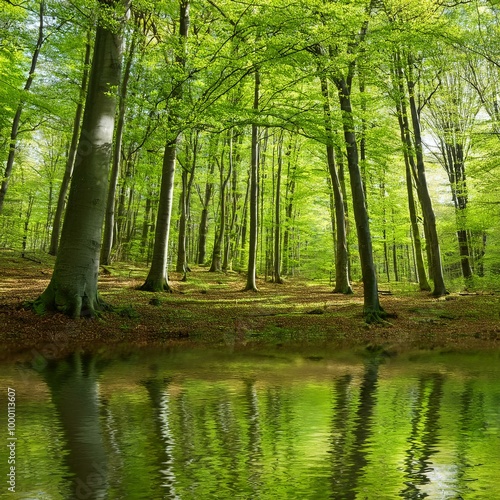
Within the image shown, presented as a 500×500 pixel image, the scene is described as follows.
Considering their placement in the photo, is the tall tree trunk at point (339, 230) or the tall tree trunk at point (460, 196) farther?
the tall tree trunk at point (460, 196)

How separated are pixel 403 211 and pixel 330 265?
6941mm

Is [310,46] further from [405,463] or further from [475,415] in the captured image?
[405,463]

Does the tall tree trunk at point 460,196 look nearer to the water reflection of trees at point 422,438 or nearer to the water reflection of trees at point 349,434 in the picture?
the water reflection of trees at point 422,438

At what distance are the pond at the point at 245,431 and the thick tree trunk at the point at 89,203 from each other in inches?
125

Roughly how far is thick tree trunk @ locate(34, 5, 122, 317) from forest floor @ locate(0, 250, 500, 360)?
1.92 ft

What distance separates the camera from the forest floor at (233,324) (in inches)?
→ 344

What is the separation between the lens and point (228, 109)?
44.0 feet

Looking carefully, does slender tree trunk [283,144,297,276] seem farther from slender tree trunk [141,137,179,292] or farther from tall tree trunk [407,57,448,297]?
slender tree trunk [141,137,179,292]

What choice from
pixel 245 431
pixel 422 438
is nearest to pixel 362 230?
pixel 422 438

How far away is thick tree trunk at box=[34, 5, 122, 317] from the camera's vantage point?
9.95m

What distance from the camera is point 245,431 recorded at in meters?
3.93

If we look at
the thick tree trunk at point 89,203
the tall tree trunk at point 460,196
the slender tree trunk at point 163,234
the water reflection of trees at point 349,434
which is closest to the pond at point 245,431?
the water reflection of trees at point 349,434

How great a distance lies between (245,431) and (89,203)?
7721 millimetres

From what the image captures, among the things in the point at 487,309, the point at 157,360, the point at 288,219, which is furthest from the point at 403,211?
the point at 157,360
